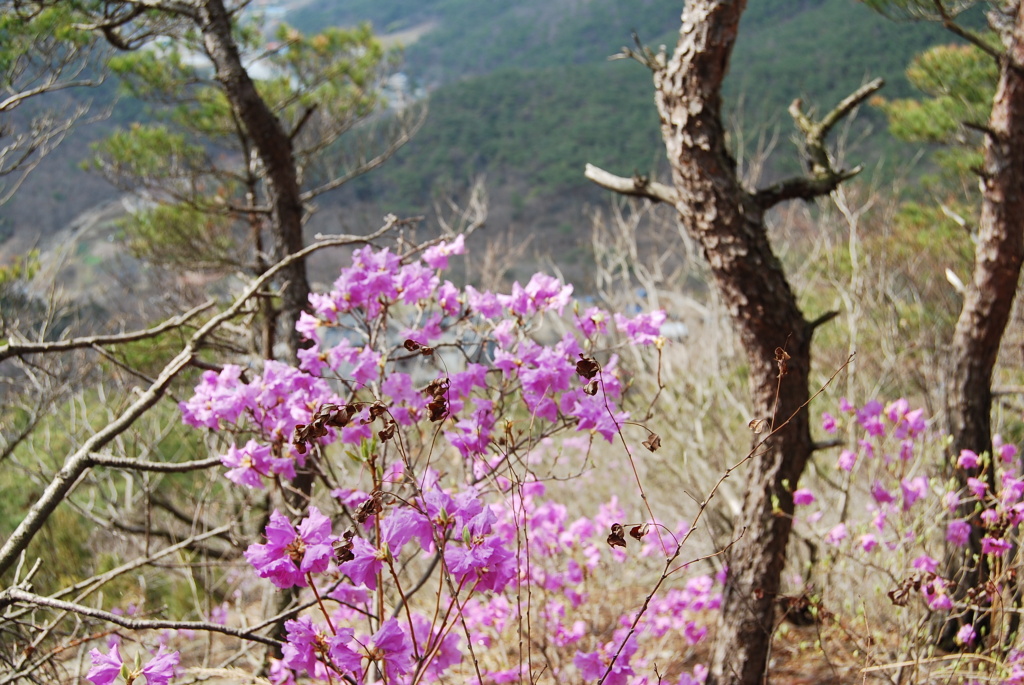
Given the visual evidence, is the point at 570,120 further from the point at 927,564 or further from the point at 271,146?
the point at 927,564

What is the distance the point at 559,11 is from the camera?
160ft

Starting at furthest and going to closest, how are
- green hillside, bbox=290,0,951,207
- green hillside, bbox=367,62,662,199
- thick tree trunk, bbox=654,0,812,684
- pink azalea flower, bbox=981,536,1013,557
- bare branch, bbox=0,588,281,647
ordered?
green hillside, bbox=367,62,662,199
green hillside, bbox=290,0,951,207
thick tree trunk, bbox=654,0,812,684
pink azalea flower, bbox=981,536,1013,557
bare branch, bbox=0,588,281,647

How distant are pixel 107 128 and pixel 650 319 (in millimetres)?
30047

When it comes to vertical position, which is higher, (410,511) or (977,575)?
(410,511)

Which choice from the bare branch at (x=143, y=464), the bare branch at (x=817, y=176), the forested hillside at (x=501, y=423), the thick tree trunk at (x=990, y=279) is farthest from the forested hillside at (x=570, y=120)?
the bare branch at (x=143, y=464)

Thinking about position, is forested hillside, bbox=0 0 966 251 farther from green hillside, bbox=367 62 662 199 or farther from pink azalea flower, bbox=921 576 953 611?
pink azalea flower, bbox=921 576 953 611

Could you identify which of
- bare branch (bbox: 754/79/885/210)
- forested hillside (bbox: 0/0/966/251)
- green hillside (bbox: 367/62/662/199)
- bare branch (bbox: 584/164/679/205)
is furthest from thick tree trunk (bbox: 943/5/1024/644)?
green hillside (bbox: 367/62/662/199)

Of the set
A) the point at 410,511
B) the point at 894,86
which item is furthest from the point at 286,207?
the point at 894,86

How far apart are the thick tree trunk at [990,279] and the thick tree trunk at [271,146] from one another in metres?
2.67

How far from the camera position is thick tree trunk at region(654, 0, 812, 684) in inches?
89.9

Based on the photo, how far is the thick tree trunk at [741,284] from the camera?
2283 mm

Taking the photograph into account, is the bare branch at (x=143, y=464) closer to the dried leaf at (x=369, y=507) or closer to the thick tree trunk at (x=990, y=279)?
the dried leaf at (x=369, y=507)

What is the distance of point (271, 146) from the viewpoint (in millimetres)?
3145

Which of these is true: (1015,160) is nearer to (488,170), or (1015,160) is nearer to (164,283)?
(164,283)
